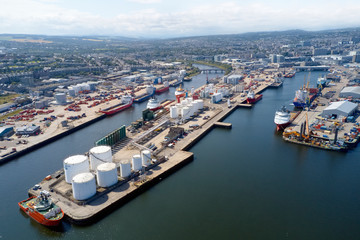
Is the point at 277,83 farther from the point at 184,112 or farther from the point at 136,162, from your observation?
the point at 136,162

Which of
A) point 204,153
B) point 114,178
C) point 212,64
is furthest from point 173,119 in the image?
point 212,64

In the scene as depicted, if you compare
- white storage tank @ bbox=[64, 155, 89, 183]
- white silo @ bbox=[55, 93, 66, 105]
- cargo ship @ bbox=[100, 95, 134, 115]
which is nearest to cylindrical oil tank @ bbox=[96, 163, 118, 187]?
white storage tank @ bbox=[64, 155, 89, 183]

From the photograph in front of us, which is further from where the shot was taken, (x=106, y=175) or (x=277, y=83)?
(x=277, y=83)

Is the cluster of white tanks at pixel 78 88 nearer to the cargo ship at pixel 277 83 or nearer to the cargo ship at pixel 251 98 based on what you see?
the cargo ship at pixel 251 98

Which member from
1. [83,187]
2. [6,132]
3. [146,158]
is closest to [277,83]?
[146,158]

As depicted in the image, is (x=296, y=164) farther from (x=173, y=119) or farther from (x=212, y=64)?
(x=212, y=64)

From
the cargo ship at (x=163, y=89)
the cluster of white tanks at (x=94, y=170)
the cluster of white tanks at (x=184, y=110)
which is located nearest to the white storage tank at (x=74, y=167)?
the cluster of white tanks at (x=94, y=170)

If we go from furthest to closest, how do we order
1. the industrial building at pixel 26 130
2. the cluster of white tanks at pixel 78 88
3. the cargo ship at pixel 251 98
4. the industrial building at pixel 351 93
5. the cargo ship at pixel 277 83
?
1. the cargo ship at pixel 277 83
2. the cluster of white tanks at pixel 78 88
3. the cargo ship at pixel 251 98
4. the industrial building at pixel 351 93
5. the industrial building at pixel 26 130

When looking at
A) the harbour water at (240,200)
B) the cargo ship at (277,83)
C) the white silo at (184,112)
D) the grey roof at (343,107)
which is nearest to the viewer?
the harbour water at (240,200)
